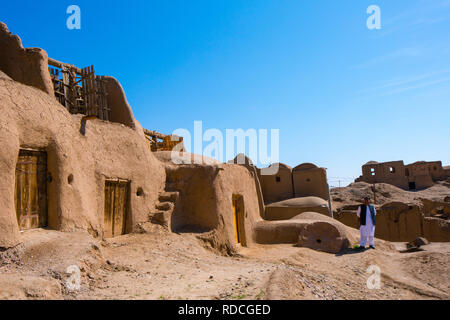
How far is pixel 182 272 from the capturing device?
6984 mm

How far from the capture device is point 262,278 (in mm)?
6527

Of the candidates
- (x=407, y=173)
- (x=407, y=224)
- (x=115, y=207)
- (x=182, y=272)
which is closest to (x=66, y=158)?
(x=115, y=207)

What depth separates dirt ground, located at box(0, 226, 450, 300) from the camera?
201 inches

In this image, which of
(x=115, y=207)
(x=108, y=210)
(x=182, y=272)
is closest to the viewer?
(x=182, y=272)

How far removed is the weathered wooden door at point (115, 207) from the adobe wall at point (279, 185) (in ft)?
40.6

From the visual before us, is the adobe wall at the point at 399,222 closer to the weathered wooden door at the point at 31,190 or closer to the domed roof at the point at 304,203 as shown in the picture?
the domed roof at the point at 304,203

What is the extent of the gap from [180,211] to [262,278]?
455 centimetres

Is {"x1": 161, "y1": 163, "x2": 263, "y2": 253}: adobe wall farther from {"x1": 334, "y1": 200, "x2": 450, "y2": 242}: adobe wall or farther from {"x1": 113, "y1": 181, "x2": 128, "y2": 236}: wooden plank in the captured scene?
{"x1": 334, "y1": 200, "x2": 450, "y2": 242}: adobe wall

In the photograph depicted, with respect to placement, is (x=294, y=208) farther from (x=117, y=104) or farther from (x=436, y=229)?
(x=117, y=104)

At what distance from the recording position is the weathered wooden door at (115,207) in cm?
846

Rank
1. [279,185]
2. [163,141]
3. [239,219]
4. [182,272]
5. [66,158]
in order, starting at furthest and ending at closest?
[279,185] → [163,141] → [239,219] → [66,158] → [182,272]

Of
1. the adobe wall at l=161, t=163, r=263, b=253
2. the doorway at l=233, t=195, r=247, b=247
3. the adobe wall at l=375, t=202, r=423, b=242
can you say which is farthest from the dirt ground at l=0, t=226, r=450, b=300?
the adobe wall at l=375, t=202, r=423, b=242

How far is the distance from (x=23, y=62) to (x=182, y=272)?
6.53 m

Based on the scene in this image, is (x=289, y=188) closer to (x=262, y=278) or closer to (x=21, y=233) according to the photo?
(x=262, y=278)
